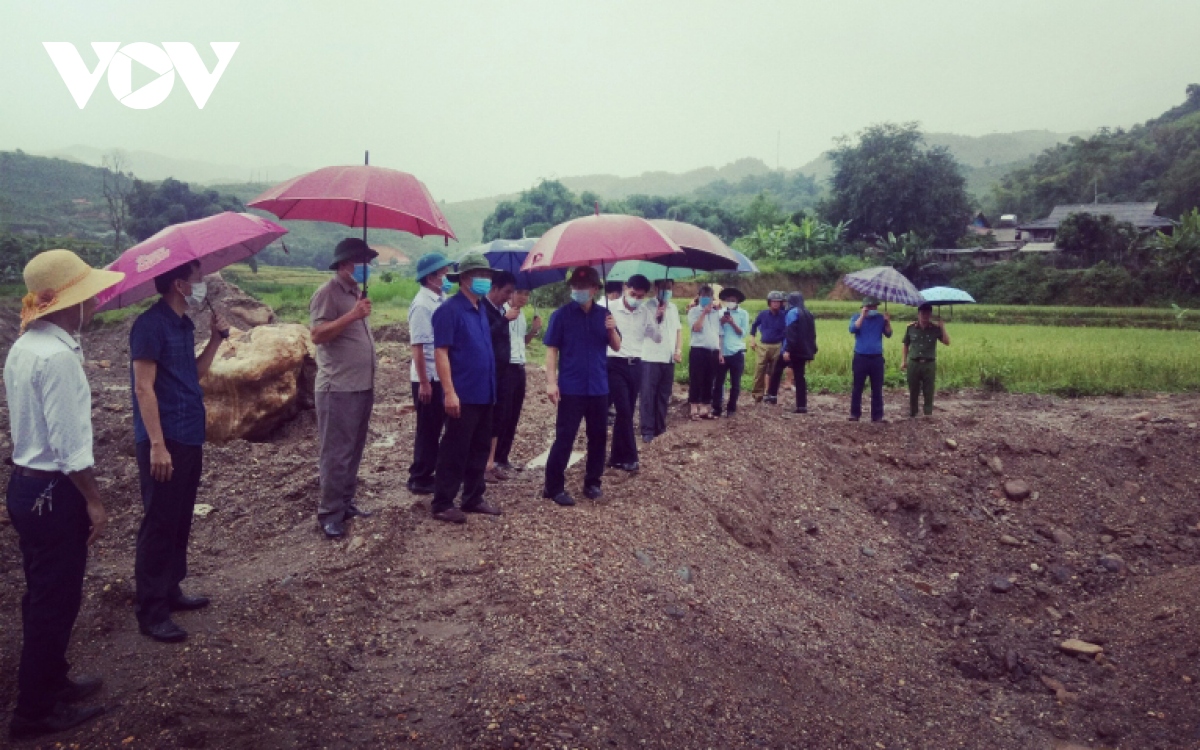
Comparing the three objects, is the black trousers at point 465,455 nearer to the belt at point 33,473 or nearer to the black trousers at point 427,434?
the black trousers at point 427,434

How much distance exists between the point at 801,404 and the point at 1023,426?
268 centimetres

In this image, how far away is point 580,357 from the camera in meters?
5.82

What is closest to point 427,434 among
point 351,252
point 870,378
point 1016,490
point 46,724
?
point 351,252

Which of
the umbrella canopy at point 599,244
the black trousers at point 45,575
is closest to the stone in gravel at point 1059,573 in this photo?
the umbrella canopy at point 599,244

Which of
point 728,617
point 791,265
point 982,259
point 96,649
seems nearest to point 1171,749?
point 728,617

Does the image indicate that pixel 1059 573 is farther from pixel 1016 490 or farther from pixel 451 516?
pixel 451 516

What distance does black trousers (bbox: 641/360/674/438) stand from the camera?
28.6 feet

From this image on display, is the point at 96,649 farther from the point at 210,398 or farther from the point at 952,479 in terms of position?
the point at 952,479

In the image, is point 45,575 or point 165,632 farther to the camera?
point 165,632

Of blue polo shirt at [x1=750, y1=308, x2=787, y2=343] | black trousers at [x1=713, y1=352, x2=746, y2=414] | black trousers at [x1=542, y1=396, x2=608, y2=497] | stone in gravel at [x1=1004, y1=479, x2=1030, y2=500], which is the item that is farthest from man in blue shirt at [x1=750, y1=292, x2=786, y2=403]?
black trousers at [x1=542, y1=396, x2=608, y2=497]

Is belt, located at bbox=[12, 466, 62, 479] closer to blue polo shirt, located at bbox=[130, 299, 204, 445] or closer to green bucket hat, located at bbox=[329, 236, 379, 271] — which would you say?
blue polo shirt, located at bbox=[130, 299, 204, 445]

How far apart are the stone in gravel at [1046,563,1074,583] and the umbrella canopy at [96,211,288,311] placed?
22.4 ft

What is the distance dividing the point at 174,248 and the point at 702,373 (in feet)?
21.7

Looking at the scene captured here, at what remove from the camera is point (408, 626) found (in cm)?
436
